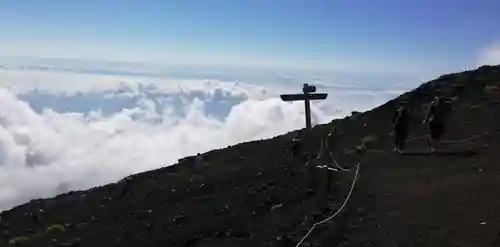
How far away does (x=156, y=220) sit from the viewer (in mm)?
24766

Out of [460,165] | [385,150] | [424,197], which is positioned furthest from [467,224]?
[385,150]

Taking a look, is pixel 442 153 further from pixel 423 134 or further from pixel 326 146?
pixel 326 146

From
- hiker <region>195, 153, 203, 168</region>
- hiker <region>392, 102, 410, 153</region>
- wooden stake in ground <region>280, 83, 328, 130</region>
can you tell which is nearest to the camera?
wooden stake in ground <region>280, 83, 328, 130</region>

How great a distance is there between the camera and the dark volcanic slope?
16.2m

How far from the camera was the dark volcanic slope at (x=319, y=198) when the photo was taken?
638 inches

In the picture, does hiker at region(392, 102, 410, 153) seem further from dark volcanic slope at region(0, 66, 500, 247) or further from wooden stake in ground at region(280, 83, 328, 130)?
wooden stake in ground at region(280, 83, 328, 130)

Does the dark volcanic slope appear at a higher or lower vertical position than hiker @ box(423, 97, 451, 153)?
lower

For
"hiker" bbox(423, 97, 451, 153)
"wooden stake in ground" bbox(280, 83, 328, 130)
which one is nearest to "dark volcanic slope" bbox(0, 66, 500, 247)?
"hiker" bbox(423, 97, 451, 153)

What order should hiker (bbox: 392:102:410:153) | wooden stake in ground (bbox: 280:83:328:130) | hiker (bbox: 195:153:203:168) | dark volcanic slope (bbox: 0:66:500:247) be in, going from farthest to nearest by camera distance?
hiker (bbox: 195:153:203:168), hiker (bbox: 392:102:410:153), wooden stake in ground (bbox: 280:83:328:130), dark volcanic slope (bbox: 0:66:500:247)

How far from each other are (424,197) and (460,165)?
3.00m

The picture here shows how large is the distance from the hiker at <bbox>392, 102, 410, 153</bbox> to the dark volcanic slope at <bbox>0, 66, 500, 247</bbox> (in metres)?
0.47

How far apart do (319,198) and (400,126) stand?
4.67 metres

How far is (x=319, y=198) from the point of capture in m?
20.0

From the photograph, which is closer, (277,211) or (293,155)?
(277,211)
